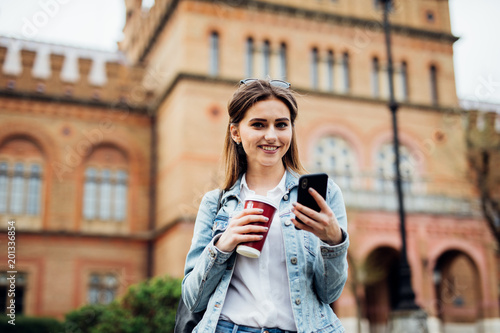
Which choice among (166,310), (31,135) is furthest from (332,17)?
(166,310)

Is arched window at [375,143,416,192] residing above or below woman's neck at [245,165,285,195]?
above

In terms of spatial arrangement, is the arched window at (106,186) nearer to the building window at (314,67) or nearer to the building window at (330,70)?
the building window at (314,67)

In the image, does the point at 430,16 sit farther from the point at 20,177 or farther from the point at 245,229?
the point at 245,229

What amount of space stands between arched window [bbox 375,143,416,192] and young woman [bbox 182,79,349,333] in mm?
18291

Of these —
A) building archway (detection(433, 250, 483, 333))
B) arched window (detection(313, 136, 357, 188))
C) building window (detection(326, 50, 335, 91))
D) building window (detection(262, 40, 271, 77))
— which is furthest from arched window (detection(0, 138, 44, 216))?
building archway (detection(433, 250, 483, 333))

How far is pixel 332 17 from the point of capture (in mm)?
21453

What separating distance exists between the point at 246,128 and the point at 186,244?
53.4ft

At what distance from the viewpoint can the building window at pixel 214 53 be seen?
19886mm

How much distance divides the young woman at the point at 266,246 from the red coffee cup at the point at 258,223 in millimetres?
26

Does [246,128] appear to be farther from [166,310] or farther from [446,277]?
[446,277]

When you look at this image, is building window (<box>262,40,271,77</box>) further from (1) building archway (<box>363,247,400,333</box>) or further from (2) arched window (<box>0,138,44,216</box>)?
(2) arched window (<box>0,138,44,216</box>)

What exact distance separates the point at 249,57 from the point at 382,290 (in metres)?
9.78

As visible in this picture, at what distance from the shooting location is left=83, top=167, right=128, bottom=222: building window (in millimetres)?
21188

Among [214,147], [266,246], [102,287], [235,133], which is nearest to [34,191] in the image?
[102,287]
